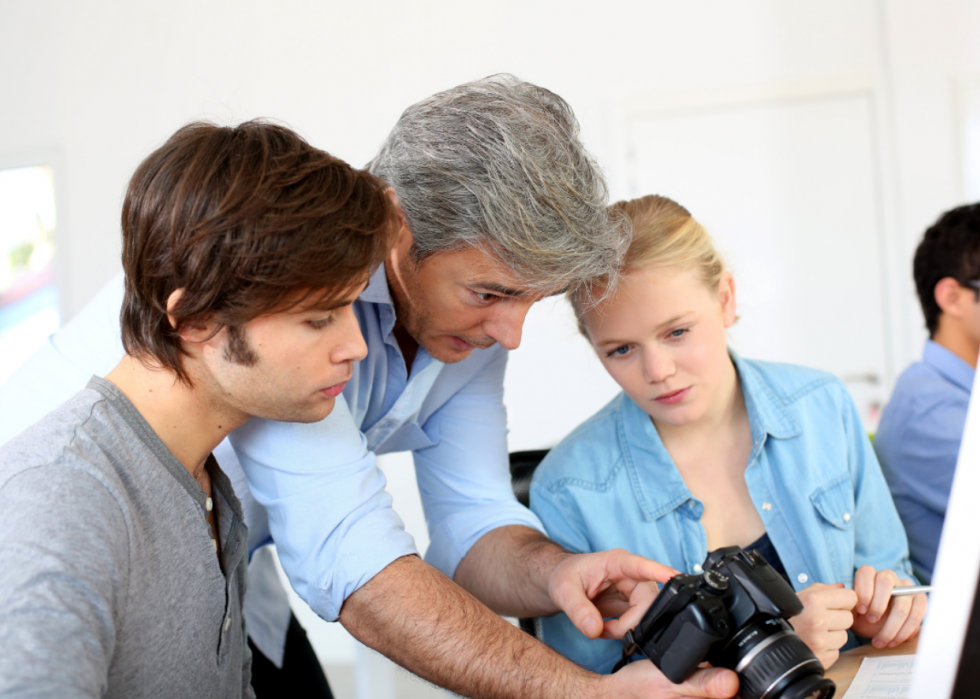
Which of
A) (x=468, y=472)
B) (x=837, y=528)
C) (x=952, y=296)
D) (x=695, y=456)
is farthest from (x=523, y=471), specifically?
(x=952, y=296)

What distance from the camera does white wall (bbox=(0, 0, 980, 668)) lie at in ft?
10.9

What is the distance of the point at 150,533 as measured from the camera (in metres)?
0.84

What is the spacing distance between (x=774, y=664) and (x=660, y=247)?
2.40ft

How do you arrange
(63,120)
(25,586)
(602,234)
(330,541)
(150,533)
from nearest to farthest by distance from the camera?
(25,586) → (150,533) → (330,541) → (602,234) → (63,120)

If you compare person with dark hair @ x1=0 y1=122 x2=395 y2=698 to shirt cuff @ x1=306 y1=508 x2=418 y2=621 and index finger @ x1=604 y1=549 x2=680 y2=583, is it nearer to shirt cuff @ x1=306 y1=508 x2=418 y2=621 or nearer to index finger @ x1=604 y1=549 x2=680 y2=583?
shirt cuff @ x1=306 y1=508 x2=418 y2=621

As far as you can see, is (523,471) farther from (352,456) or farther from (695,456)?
(352,456)

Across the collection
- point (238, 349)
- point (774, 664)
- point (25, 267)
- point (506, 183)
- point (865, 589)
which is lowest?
point (865, 589)

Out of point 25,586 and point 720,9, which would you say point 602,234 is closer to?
point 25,586

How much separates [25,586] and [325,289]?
39cm

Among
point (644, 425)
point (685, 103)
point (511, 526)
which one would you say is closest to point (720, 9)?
point (685, 103)

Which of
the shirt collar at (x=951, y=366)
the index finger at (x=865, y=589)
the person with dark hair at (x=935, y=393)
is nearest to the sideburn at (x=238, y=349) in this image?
the index finger at (x=865, y=589)

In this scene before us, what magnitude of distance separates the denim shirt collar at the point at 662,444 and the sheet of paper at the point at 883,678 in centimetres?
40

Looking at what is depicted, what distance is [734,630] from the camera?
0.81 meters

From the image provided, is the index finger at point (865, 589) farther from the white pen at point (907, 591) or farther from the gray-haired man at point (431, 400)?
the gray-haired man at point (431, 400)
